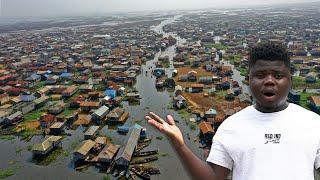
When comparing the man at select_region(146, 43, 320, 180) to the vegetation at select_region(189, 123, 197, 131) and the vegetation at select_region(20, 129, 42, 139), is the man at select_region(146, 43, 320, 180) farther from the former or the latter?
the vegetation at select_region(20, 129, 42, 139)

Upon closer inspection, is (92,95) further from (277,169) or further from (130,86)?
(277,169)

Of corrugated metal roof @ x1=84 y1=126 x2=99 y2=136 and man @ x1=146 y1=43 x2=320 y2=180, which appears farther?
corrugated metal roof @ x1=84 y1=126 x2=99 y2=136

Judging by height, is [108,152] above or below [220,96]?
above

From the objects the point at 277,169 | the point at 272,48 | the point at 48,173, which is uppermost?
the point at 272,48

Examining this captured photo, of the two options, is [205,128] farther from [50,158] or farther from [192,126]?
[50,158]

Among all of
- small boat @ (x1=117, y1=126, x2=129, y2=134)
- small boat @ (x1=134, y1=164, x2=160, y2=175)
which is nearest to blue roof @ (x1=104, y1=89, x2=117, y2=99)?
small boat @ (x1=117, y1=126, x2=129, y2=134)

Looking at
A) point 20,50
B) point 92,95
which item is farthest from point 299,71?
point 20,50

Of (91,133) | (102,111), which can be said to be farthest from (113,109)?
(91,133)
